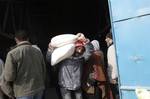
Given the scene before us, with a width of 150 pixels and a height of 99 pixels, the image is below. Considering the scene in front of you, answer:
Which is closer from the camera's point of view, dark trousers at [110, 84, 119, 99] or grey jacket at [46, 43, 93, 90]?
grey jacket at [46, 43, 93, 90]

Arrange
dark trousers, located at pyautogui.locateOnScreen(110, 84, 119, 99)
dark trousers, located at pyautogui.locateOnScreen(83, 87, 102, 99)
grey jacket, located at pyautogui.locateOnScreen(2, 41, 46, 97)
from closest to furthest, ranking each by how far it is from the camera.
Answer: grey jacket, located at pyautogui.locateOnScreen(2, 41, 46, 97) < dark trousers, located at pyautogui.locateOnScreen(83, 87, 102, 99) < dark trousers, located at pyautogui.locateOnScreen(110, 84, 119, 99)

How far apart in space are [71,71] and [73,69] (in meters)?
0.05

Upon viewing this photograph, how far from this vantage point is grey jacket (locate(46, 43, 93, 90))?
7.10 metres

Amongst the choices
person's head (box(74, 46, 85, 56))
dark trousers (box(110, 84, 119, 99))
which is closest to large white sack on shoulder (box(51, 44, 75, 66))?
person's head (box(74, 46, 85, 56))

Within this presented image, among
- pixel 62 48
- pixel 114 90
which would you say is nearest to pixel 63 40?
pixel 62 48

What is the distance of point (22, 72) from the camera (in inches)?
249

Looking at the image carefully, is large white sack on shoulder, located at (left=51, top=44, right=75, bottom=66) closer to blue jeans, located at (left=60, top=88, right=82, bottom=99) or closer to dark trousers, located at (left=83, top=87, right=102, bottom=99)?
blue jeans, located at (left=60, top=88, right=82, bottom=99)

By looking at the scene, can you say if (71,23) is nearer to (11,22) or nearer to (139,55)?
(11,22)

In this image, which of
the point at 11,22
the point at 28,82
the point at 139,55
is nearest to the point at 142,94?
the point at 139,55

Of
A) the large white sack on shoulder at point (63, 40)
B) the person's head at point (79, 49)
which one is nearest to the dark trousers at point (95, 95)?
the person's head at point (79, 49)

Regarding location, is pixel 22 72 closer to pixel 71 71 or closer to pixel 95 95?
pixel 71 71

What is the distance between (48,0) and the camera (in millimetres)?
11594

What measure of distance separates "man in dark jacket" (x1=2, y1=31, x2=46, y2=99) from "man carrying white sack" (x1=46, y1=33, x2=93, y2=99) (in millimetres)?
668

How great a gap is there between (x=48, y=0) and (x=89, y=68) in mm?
4588
